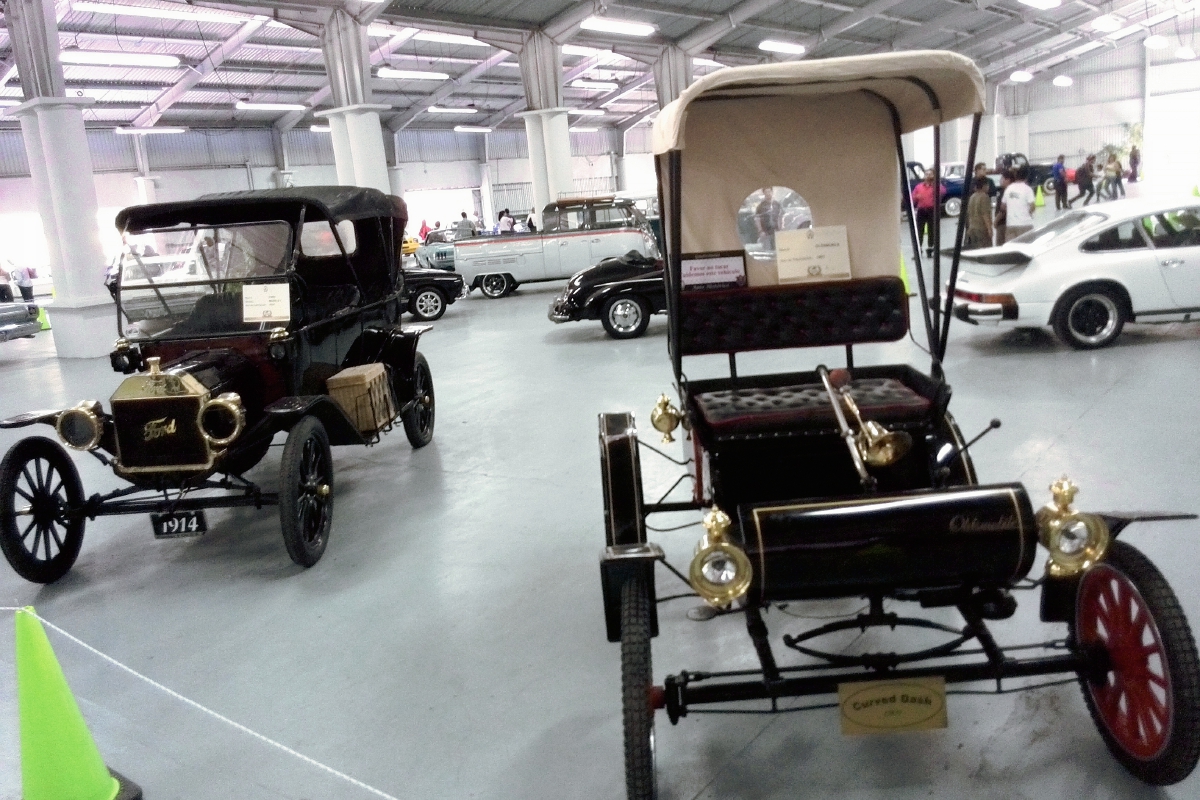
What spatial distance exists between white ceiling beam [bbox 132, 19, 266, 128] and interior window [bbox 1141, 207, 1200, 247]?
17.0 m

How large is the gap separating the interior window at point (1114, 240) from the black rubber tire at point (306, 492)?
6833mm

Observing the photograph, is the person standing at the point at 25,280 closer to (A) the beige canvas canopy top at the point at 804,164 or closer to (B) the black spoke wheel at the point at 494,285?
(B) the black spoke wheel at the point at 494,285

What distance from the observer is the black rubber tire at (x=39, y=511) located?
4.57m

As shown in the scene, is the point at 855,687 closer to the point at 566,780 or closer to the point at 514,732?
the point at 566,780

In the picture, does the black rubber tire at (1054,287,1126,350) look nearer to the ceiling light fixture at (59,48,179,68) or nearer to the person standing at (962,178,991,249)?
the person standing at (962,178,991,249)

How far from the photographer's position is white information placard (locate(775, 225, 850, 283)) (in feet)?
13.8

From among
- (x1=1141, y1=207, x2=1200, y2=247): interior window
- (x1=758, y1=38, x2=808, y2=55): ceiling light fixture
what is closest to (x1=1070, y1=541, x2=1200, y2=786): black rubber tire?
(x1=1141, y1=207, x2=1200, y2=247): interior window

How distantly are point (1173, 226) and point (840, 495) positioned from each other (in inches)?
280

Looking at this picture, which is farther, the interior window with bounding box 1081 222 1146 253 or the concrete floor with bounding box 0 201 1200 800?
the interior window with bounding box 1081 222 1146 253

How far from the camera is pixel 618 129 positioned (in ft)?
127

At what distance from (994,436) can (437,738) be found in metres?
4.24

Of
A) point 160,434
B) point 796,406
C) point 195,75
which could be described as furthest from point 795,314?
point 195,75

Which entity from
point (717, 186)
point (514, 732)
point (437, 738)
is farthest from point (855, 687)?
point (717, 186)

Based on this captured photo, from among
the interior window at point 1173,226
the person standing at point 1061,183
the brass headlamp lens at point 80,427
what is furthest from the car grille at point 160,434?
Result: the person standing at point 1061,183
